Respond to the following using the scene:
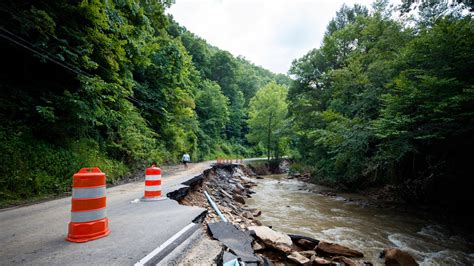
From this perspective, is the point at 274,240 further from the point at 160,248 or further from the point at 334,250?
the point at 160,248

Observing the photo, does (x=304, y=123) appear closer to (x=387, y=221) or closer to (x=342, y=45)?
(x=342, y=45)

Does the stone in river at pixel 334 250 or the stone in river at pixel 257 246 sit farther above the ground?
the stone in river at pixel 257 246

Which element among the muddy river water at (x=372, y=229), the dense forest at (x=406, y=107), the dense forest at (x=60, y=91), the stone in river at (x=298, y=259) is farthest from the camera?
the dense forest at (x=406, y=107)

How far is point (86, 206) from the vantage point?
2.54 meters

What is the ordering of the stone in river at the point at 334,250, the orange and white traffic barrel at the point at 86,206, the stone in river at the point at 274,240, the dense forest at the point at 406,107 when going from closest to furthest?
the orange and white traffic barrel at the point at 86,206
the stone in river at the point at 274,240
the stone in river at the point at 334,250
the dense forest at the point at 406,107

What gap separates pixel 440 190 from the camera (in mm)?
10000

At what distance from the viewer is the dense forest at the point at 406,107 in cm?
675

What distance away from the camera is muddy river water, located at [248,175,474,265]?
572 cm

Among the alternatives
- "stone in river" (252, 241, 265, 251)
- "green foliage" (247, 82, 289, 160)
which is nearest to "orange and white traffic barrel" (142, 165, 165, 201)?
"stone in river" (252, 241, 265, 251)

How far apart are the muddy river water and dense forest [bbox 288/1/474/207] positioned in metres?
2.43

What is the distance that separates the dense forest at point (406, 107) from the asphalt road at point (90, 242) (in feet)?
25.1

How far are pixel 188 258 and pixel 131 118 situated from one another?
11.5 m

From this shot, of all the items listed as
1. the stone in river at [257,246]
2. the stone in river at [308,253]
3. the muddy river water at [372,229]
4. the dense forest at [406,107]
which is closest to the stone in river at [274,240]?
the stone in river at [257,246]

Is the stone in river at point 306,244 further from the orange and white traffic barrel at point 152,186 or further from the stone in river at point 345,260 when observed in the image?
the orange and white traffic barrel at point 152,186
